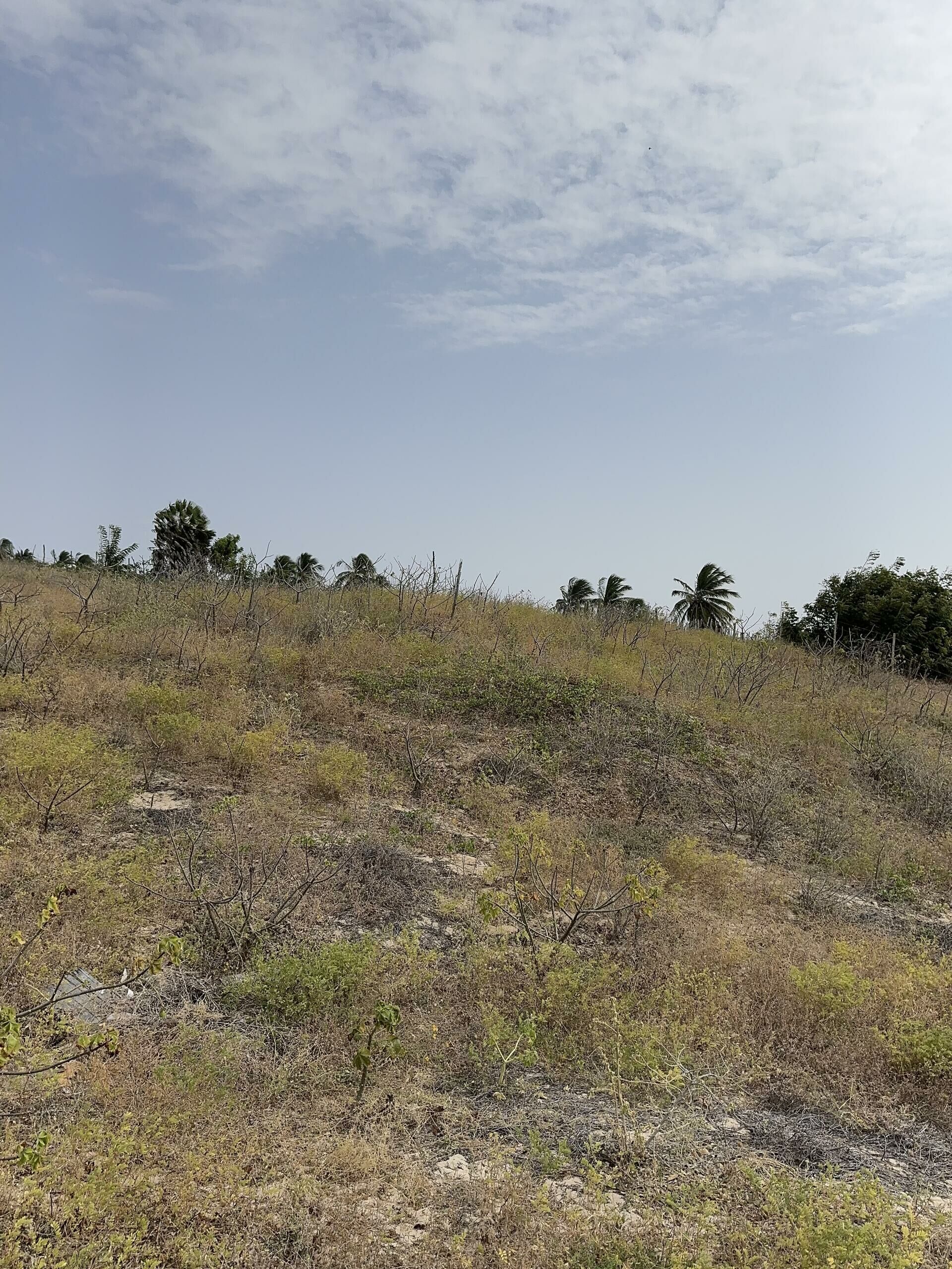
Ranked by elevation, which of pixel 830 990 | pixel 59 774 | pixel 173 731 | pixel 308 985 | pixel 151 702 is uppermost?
pixel 151 702

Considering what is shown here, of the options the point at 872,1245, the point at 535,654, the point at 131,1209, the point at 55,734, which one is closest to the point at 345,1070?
the point at 131,1209

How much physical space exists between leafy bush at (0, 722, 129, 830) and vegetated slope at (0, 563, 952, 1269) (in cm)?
3

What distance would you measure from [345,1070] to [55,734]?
433 centimetres

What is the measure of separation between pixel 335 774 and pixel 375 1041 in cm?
348

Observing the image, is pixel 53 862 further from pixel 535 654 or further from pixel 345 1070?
pixel 535 654

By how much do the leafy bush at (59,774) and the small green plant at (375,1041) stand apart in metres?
3.07

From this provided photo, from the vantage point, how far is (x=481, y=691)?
10023mm

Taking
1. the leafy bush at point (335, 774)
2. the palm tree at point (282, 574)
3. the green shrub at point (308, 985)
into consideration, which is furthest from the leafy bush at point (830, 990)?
the palm tree at point (282, 574)

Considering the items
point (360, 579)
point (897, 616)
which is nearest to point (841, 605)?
point (897, 616)

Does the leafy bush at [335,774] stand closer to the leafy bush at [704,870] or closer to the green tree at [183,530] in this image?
the leafy bush at [704,870]

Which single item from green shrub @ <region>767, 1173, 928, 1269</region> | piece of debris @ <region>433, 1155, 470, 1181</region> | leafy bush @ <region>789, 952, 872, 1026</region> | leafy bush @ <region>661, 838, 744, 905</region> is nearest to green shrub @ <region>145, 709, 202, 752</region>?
leafy bush @ <region>661, 838, 744, 905</region>

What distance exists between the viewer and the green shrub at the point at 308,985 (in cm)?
411

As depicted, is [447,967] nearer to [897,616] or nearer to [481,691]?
[481,691]

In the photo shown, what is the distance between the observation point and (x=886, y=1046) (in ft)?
14.3
